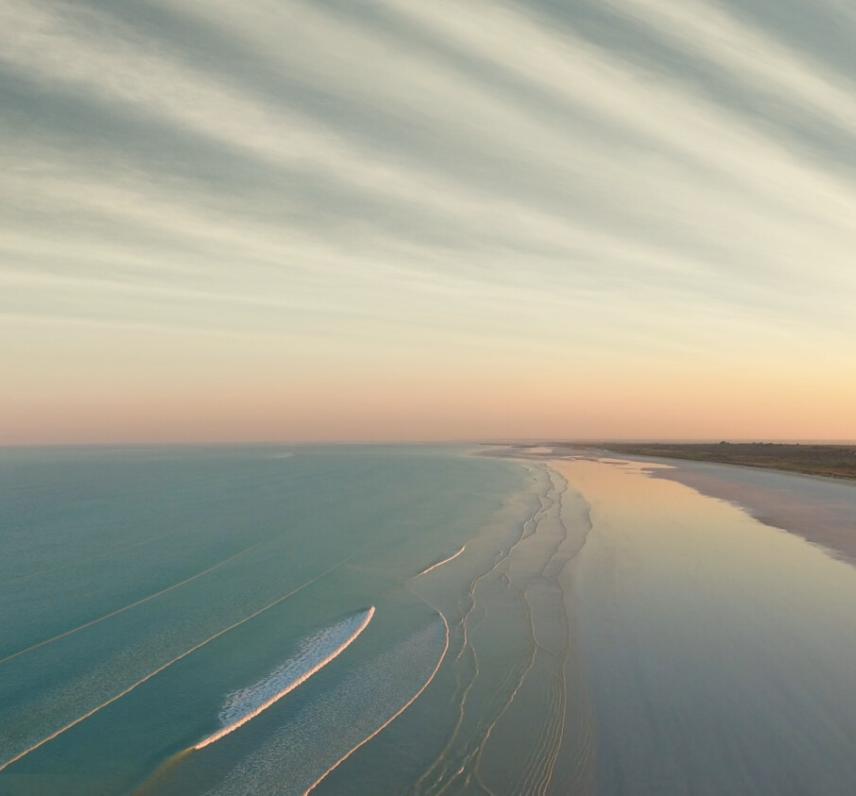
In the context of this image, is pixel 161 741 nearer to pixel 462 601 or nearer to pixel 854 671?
pixel 462 601

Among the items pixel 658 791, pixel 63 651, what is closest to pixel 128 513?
pixel 63 651

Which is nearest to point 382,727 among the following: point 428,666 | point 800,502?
point 428,666

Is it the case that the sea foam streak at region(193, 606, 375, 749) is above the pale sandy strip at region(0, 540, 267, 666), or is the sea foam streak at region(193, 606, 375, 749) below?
above

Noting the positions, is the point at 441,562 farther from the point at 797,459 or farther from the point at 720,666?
the point at 797,459

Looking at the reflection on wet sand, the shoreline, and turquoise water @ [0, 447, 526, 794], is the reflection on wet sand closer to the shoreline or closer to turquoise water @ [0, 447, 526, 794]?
the shoreline

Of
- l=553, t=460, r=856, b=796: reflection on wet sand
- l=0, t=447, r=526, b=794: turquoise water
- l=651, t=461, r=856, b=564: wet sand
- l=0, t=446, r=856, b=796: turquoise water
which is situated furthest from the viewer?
l=651, t=461, r=856, b=564: wet sand

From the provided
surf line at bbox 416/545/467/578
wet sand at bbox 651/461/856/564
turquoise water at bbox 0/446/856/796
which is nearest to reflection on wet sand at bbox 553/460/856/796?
turquoise water at bbox 0/446/856/796
